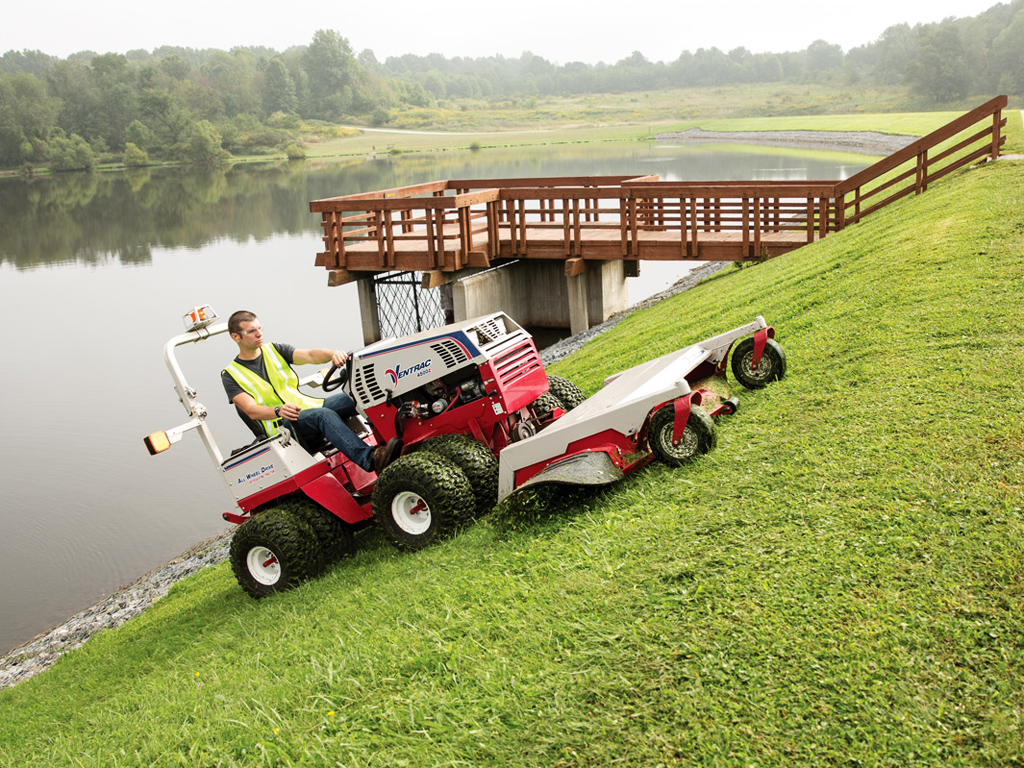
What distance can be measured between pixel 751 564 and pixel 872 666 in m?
0.96

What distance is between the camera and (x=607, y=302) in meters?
19.4

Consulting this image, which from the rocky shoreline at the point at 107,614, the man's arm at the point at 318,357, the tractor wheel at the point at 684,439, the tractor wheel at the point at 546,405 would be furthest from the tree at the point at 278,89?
the tractor wheel at the point at 684,439

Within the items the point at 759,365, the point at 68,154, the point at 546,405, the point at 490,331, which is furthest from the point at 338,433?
the point at 68,154

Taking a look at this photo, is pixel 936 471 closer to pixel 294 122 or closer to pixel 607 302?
pixel 607 302

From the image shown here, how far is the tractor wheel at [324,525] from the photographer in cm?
726

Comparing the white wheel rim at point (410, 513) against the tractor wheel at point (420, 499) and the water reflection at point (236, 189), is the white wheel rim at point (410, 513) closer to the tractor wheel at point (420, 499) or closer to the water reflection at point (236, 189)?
the tractor wheel at point (420, 499)

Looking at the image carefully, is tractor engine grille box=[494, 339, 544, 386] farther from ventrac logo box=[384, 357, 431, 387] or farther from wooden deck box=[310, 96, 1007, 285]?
wooden deck box=[310, 96, 1007, 285]

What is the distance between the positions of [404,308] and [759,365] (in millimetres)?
16746

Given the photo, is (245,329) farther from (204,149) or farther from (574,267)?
(204,149)

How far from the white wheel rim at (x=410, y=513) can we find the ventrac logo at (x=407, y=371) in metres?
0.90

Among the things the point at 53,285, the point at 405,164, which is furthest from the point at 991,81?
the point at 53,285

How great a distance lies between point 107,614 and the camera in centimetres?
1024

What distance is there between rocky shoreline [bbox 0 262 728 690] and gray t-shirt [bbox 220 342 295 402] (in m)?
3.71

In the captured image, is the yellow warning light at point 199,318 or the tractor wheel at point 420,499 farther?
the yellow warning light at point 199,318
